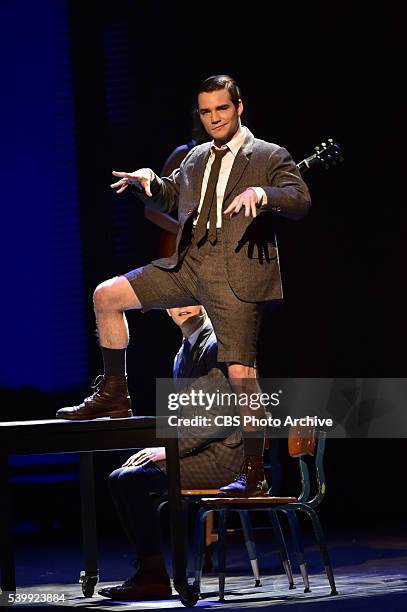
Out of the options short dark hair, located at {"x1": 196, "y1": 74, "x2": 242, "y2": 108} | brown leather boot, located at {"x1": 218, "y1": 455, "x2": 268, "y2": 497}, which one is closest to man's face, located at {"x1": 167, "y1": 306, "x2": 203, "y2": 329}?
brown leather boot, located at {"x1": 218, "y1": 455, "x2": 268, "y2": 497}

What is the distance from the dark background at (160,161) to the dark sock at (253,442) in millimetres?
2702

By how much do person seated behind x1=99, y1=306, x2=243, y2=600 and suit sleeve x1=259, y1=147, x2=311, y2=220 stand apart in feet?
2.67

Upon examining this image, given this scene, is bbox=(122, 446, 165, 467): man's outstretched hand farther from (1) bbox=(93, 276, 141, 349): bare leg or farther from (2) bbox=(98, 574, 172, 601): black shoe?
(1) bbox=(93, 276, 141, 349): bare leg

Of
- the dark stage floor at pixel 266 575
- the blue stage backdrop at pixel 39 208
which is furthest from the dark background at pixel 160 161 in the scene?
the dark stage floor at pixel 266 575

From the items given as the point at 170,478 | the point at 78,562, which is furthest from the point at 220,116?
the point at 78,562

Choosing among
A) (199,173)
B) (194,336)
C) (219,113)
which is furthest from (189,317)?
(219,113)

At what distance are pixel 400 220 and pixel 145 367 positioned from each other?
62.3 inches

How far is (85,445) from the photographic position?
413cm

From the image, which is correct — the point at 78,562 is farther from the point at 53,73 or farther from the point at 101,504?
the point at 53,73

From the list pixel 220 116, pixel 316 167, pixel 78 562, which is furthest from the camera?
pixel 316 167

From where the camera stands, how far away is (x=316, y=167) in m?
6.97

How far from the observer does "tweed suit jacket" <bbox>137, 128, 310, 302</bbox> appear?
429cm

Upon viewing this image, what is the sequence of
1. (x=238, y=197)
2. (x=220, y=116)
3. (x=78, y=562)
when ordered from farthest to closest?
(x=78, y=562)
(x=220, y=116)
(x=238, y=197)

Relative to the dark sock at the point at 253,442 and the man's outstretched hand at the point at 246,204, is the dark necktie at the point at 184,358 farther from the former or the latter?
the man's outstretched hand at the point at 246,204
